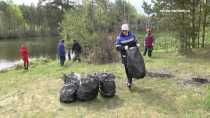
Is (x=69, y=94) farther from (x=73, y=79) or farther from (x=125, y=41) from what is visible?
(x=125, y=41)

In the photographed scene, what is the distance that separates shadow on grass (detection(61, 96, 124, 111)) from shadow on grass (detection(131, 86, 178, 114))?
0.57 metres

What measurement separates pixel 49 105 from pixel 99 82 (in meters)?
1.20

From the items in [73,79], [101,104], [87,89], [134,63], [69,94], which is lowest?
[101,104]

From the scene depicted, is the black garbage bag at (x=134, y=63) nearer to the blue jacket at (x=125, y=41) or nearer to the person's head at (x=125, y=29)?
the blue jacket at (x=125, y=41)

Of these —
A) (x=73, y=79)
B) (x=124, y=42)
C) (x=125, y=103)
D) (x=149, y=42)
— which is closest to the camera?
(x=125, y=103)

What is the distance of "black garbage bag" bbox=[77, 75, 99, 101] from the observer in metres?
6.65

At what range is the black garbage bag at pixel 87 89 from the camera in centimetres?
665

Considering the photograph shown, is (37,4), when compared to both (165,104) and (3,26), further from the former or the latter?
(165,104)

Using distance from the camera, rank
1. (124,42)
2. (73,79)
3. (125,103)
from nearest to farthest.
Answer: (125,103) < (73,79) < (124,42)

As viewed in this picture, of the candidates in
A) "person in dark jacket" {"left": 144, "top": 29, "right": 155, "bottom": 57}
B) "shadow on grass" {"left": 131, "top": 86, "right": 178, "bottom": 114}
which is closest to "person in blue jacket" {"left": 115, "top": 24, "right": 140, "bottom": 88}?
"shadow on grass" {"left": 131, "top": 86, "right": 178, "bottom": 114}

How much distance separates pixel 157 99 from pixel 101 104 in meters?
1.22

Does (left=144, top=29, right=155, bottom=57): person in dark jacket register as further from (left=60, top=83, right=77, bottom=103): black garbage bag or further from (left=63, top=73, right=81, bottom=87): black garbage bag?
(left=60, top=83, right=77, bottom=103): black garbage bag

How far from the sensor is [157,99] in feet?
22.0

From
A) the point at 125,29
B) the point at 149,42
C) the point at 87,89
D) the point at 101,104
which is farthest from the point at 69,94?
the point at 149,42
